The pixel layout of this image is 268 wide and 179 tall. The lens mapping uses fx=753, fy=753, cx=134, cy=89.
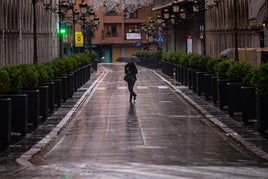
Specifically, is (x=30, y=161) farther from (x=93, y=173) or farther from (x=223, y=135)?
(x=223, y=135)

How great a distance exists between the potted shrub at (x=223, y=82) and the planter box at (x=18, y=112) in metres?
9.22

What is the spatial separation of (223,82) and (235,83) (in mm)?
2269

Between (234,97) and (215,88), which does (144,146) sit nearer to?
(234,97)

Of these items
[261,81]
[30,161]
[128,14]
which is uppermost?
[128,14]

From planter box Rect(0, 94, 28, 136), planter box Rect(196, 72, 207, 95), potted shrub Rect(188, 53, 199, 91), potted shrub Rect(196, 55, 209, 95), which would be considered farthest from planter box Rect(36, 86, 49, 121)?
potted shrub Rect(188, 53, 199, 91)

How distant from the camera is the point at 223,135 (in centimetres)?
Answer: 1945

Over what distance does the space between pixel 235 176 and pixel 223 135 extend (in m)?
7.05

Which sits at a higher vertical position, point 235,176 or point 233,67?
point 233,67

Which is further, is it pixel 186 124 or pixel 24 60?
pixel 24 60

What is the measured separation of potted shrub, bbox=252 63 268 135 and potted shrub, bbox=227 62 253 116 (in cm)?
424

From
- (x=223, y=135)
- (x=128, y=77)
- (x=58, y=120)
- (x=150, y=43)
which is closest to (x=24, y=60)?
(x=128, y=77)

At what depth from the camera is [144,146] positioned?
16.9 meters

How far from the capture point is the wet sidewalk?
43.1ft

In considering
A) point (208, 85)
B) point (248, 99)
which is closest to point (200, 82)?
point (208, 85)
